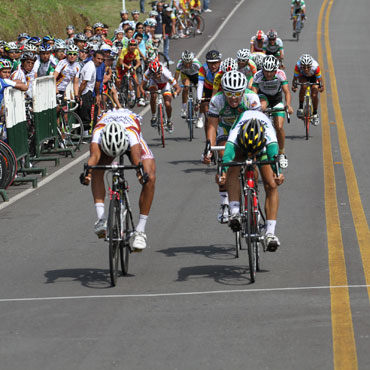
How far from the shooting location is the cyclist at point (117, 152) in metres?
9.80

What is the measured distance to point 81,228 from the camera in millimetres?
13336

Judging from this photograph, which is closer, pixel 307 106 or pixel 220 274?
pixel 220 274

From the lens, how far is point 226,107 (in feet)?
40.0

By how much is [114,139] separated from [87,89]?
12.0 m

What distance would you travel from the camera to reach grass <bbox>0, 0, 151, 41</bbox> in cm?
3531

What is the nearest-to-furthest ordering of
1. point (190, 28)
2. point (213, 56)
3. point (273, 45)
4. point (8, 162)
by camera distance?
point (8, 162) < point (213, 56) < point (273, 45) < point (190, 28)

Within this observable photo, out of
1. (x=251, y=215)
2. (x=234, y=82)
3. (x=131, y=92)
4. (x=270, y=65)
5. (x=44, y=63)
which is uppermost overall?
(x=44, y=63)

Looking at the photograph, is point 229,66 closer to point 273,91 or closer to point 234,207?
point 273,91

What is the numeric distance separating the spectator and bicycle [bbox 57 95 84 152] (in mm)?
278

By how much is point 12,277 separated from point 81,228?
2.73 metres

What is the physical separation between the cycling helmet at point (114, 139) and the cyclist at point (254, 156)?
3.75 feet

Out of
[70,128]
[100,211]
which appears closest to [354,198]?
[100,211]

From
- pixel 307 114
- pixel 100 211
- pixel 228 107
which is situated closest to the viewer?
pixel 100 211

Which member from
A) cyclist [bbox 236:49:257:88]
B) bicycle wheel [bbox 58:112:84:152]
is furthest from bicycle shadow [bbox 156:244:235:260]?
bicycle wheel [bbox 58:112:84:152]
